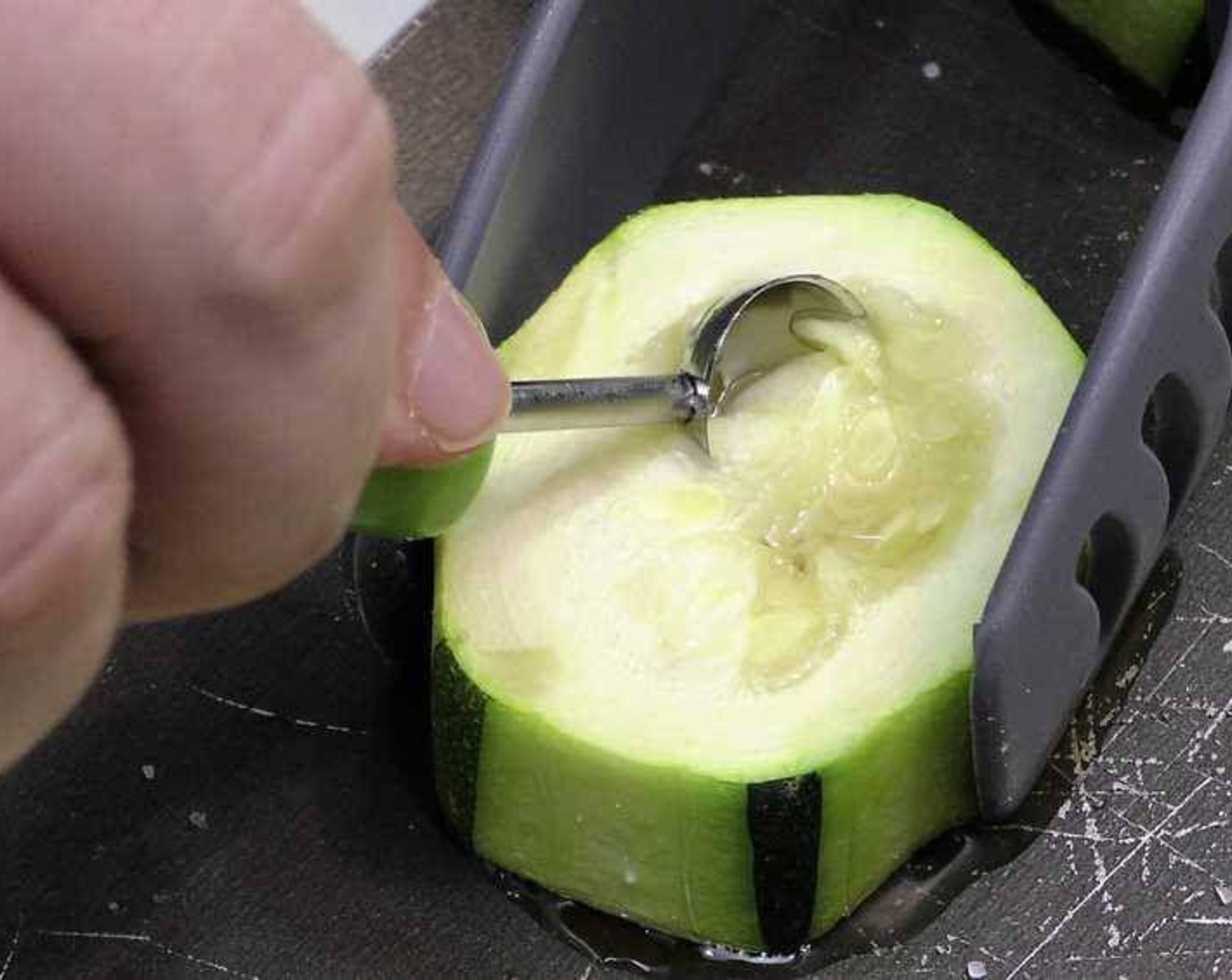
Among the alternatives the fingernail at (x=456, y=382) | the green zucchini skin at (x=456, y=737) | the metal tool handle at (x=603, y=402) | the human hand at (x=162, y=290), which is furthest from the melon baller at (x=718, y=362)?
the human hand at (x=162, y=290)

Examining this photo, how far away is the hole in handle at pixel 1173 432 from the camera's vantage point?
0.87 meters

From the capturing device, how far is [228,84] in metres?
0.38

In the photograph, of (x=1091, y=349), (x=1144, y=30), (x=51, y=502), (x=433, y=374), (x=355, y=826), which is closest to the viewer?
(x=51, y=502)

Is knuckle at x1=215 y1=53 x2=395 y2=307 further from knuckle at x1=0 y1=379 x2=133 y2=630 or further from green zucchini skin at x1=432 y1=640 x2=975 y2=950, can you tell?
green zucchini skin at x1=432 y1=640 x2=975 y2=950

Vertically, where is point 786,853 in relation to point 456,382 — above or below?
below

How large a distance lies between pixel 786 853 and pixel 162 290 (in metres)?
0.50

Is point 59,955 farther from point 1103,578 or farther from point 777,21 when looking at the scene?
point 777,21

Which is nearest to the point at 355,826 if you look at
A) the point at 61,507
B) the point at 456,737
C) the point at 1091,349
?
the point at 456,737

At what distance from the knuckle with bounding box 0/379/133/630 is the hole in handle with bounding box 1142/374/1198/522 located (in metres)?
0.58

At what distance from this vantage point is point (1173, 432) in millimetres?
901

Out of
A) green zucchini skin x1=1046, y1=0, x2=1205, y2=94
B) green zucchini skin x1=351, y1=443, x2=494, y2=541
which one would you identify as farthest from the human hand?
green zucchini skin x1=1046, y1=0, x2=1205, y2=94

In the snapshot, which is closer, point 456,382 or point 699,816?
point 456,382

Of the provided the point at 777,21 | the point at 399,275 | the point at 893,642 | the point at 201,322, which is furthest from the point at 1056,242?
the point at 201,322

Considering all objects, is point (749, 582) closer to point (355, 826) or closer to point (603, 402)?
point (603, 402)
